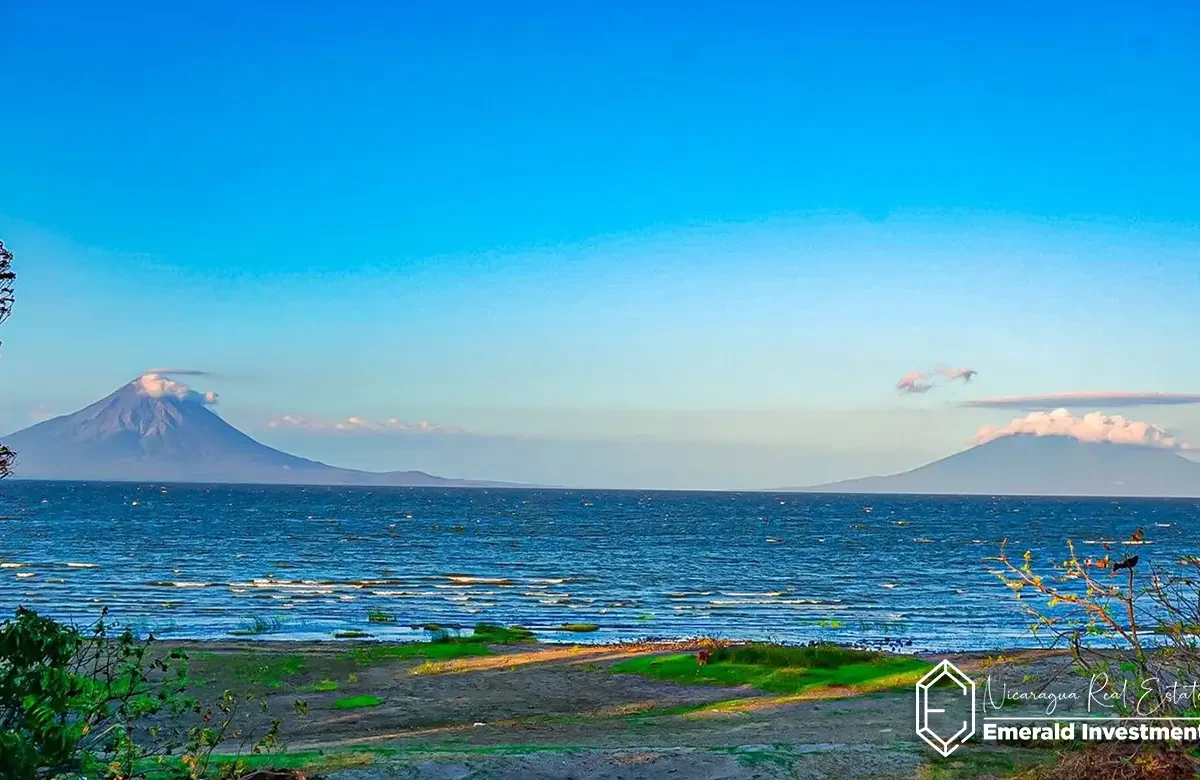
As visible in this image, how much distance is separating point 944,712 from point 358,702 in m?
10.1

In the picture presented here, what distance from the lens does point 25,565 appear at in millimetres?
59906

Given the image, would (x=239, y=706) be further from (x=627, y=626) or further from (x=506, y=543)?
(x=506, y=543)

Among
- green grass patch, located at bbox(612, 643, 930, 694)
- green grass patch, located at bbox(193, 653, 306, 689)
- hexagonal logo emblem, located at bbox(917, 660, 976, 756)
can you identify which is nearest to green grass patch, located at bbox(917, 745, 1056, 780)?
hexagonal logo emblem, located at bbox(917, 660, 976, 756)

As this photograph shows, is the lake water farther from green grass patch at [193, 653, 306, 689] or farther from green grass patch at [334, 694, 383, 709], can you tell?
green grass patch at [334, 694, 383, 709]

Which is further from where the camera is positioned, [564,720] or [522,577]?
[522,577]

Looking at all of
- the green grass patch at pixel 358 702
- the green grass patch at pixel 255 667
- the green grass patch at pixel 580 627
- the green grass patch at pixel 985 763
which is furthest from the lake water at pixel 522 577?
the green grass patch at pixel 985 763

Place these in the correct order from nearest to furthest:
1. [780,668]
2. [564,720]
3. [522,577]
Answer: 1. [564,720]
2. [780,668]
3. [522,577]

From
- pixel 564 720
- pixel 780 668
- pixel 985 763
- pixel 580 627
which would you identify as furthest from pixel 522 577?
pixel 985 763

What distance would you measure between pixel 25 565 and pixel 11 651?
61.9 metres

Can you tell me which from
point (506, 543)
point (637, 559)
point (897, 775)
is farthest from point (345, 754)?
point (506, 543)

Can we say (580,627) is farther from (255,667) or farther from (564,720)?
(564,720)

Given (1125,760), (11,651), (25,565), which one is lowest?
(25,565)

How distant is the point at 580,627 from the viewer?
37188mm

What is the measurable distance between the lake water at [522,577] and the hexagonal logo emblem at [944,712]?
16443 millimetres
